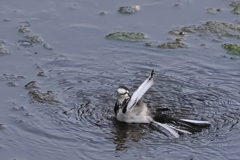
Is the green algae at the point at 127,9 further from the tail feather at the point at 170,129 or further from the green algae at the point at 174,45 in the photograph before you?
the tail feather at the point at 170,129

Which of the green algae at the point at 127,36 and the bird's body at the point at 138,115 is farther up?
the green algae at the point at 127,36

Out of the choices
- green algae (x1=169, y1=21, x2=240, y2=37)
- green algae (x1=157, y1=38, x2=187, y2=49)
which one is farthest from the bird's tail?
green algae (x1=169, y1=21, x2=240, y2=37)

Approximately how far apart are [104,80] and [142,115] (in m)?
1.06

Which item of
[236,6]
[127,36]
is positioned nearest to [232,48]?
[236,6]

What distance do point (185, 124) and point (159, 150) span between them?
69 centimetres

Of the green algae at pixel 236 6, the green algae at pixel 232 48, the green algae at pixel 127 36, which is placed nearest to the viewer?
the green algae at pixel 232 48

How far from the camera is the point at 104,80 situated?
8.38 meters

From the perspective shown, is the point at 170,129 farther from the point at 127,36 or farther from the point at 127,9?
the point at 127,9

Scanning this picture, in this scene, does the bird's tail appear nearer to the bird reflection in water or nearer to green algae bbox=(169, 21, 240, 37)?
the bird reflection in water

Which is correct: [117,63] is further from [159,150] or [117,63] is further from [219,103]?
[159,150]

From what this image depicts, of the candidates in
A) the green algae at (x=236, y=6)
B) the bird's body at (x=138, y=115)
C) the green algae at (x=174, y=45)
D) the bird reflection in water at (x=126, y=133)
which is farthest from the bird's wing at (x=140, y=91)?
the green algae at (x=236, y=6)

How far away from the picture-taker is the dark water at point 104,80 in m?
6.87

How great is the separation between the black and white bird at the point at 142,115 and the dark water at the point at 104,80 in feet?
0.40

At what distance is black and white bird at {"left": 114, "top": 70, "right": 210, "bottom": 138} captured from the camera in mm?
7293
